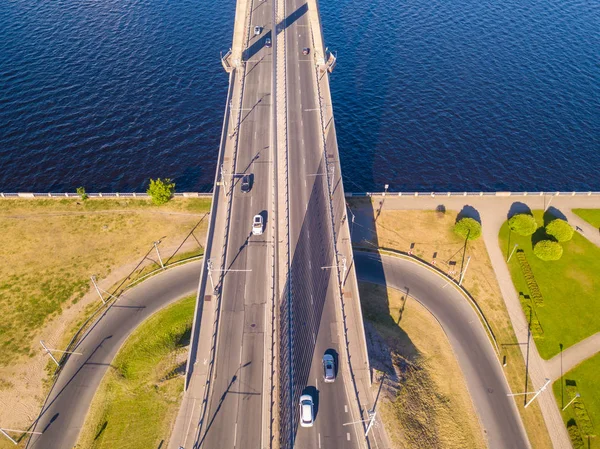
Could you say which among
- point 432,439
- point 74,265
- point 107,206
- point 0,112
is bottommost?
point 432,439

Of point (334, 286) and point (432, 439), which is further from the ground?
point (334, 286)

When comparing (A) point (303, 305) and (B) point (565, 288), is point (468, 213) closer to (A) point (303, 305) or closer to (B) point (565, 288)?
(B) point (565, 288)

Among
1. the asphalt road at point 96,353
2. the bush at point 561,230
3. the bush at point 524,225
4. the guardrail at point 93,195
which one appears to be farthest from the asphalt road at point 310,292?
the bush at point 561,230

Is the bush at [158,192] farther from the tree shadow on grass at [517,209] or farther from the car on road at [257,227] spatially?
the tree shadow on grass at [517,209]

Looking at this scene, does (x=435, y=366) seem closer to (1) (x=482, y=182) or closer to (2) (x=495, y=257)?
(2) (x=495, y=257)

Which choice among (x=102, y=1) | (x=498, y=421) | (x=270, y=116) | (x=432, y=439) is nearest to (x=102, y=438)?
(x=432, y=439)

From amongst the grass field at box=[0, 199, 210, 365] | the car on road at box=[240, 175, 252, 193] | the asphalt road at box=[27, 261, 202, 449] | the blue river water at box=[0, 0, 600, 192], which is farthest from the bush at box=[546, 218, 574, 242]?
the grass field at box=[0, 199, 210, 365]

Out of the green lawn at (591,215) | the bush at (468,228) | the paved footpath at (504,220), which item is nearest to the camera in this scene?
the paved footpath at (504,220)
